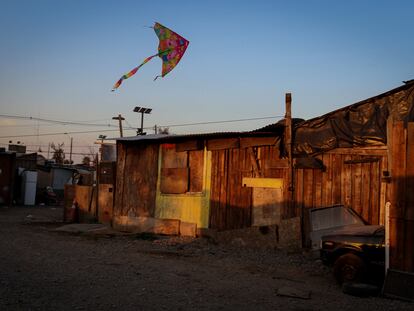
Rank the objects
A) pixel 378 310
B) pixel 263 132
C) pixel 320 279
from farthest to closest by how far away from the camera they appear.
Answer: pixel 263 132
pixel 320 279
pixel 378 310

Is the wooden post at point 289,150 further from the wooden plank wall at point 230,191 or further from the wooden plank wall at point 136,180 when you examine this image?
the wooden plank wall at point 136,180

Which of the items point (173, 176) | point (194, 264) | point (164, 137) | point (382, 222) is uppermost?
point (164, 137)

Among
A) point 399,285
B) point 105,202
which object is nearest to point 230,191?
point 105,202

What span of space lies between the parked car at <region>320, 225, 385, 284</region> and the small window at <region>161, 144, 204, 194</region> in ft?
24.5

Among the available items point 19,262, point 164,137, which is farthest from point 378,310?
point 164,137

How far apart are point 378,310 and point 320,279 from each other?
2688mm

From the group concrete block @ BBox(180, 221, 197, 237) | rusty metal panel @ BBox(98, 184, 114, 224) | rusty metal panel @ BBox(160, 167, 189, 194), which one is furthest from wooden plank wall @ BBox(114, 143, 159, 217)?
concrete block @ BBox(180, 221, 197, 237)

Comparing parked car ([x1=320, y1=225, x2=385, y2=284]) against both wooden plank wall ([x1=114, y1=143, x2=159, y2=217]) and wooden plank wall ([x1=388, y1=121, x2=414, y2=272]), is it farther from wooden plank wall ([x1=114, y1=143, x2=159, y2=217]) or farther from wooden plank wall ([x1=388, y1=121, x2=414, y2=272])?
wooden plank wall ([x1=114, y1=143, x2=159, y2=217])

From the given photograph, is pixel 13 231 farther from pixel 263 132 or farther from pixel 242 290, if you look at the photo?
pixel 242 290

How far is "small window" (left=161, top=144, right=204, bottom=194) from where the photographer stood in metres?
16.2

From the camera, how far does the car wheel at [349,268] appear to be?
8.70 meters

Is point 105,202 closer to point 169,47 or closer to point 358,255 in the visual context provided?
point 169,47

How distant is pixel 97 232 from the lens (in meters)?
17.1

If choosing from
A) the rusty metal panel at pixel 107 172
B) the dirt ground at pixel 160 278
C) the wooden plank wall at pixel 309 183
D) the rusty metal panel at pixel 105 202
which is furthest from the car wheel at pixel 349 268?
the rusty metal panel at pixel 107 172
